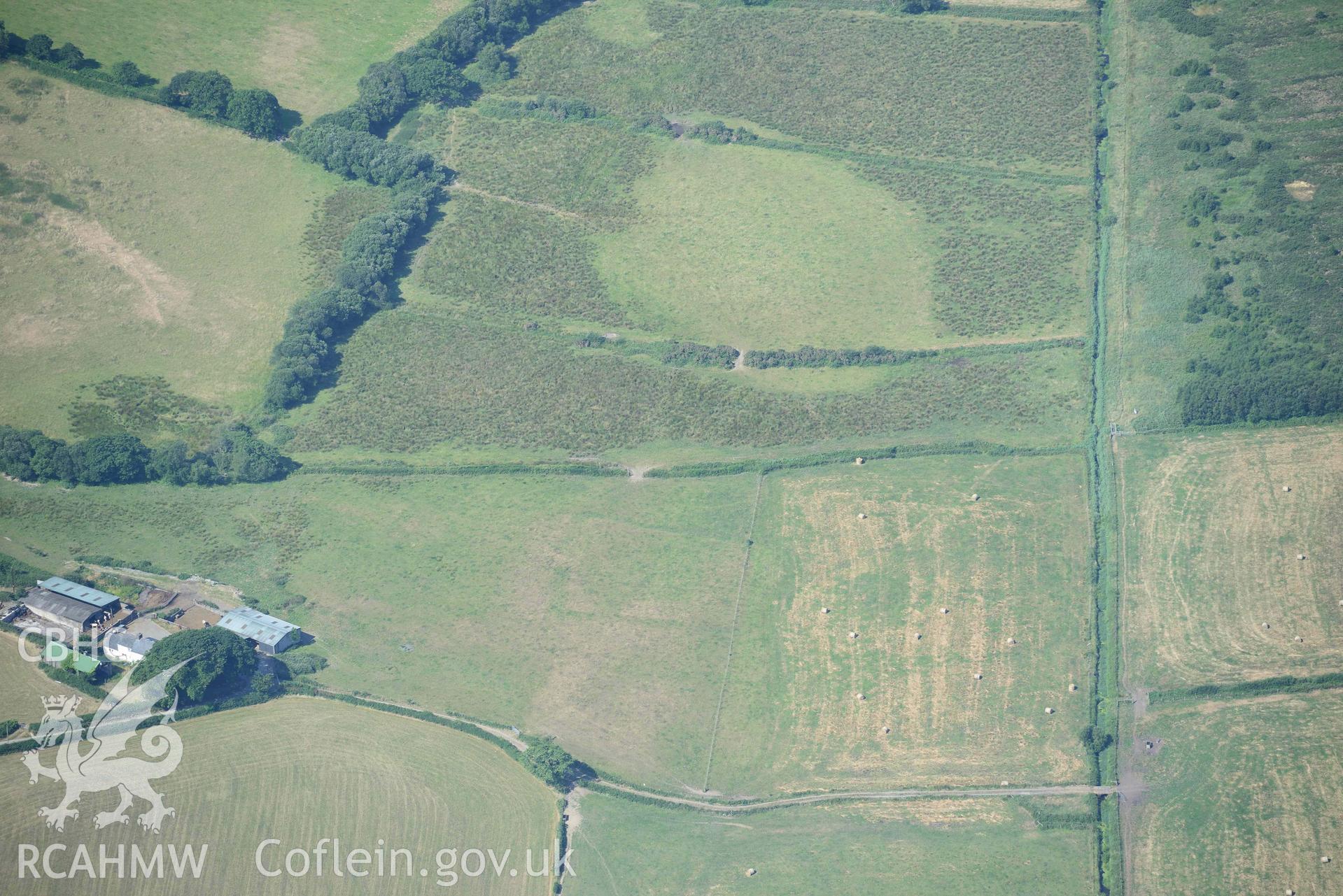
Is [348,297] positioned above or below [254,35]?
below

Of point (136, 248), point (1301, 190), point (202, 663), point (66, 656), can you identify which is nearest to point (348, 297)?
point (136, 248)

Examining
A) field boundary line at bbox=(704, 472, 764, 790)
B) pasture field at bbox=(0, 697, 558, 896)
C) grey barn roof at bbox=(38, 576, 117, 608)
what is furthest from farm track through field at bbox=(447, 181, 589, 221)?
pasture field at bbox=(0, 697, 558, 896)

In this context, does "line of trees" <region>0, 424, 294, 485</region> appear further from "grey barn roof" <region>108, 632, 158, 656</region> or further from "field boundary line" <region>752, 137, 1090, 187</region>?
"field boundary line" <region>752, 137, 1090, 187</region>

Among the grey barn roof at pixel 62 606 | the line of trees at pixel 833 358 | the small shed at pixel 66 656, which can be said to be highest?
the line of trees at pixel 833 358

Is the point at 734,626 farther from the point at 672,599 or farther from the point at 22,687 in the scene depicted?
the point at 22,687

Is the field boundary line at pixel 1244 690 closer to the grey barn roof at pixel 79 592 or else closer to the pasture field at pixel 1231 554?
the pasture field at pixel 1231 554

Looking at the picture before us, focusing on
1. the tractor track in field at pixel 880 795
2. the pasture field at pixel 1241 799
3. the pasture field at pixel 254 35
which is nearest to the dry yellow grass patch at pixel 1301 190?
the pasture field at pixel 1241 799

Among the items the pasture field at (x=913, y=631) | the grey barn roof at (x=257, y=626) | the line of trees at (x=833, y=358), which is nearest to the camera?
the pasture field at (x=913, y=631)
